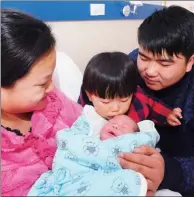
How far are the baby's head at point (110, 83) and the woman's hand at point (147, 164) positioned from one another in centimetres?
20

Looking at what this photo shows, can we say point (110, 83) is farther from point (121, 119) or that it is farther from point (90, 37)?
point (90, 37)

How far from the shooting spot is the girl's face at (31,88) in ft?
2.44

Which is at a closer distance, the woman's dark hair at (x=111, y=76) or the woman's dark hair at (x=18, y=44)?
the woman's dark hair at (x=18, y=44)

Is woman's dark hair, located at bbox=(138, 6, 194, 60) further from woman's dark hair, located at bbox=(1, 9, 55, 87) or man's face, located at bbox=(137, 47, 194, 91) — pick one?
woman's dark hair, located at bbox=(1, 9, 55, 87)

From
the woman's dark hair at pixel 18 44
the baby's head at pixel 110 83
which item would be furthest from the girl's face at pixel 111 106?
the woman's dark hair at pixel 18 44

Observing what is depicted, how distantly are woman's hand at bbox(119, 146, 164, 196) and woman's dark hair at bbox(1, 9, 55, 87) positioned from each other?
1.07 ft

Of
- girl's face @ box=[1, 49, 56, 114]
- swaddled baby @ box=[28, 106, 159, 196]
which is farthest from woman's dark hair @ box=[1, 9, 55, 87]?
swaddled baby @ box=[28, 106, 159, 196]

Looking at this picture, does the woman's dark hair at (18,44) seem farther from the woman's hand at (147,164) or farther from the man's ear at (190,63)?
the man's ear at (190,63)

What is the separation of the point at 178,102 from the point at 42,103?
538 millimetres

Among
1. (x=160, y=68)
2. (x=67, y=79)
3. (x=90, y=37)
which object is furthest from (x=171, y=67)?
(x=90, y=37)

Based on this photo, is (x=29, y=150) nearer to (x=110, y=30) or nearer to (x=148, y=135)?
(x=148, y=135)

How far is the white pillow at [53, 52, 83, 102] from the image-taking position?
3.90ft

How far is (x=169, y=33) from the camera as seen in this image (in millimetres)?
1062

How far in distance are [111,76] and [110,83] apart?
2 cm
